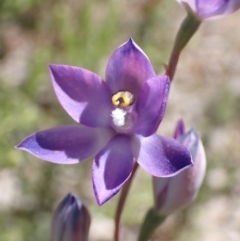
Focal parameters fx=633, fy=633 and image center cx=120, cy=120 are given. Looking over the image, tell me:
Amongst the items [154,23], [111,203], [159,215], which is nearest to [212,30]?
[154,23]

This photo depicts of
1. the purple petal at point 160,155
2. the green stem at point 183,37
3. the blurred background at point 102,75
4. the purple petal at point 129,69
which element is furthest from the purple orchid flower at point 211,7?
the blurred background at point 102,75

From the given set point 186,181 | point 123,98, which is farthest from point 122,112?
point 186,181

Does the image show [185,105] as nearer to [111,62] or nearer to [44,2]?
[44,2]

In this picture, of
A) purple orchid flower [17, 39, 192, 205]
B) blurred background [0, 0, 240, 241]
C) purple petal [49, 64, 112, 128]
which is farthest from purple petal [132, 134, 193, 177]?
blurred background [0, 0, 240, 241]

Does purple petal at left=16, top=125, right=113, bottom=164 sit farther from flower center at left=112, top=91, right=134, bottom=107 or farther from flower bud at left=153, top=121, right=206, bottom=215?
flower bud at left=153, top=121, right=206, bottom=215

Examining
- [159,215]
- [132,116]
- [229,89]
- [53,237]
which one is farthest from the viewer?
[229,89]

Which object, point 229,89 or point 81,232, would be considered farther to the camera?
point 229,89
